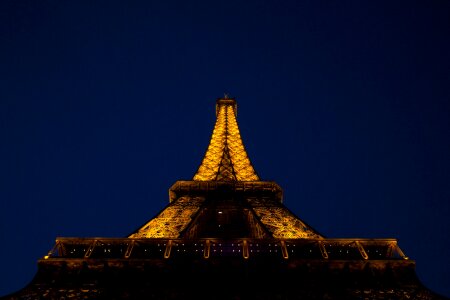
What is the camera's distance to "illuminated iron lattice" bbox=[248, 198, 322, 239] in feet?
73.4

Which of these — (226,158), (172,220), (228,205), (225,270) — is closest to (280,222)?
(228,205)

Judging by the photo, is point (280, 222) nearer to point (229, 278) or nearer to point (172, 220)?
point (172, 220)

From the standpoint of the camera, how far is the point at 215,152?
40.3 metres

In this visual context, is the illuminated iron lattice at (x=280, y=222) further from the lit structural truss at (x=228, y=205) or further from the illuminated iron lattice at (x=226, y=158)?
the illuminated iron lattice at (x=226, y=158)

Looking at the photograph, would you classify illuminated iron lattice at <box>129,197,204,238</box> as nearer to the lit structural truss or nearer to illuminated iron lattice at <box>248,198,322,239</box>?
the lit structural truss

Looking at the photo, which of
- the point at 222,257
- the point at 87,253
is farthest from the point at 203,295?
the point at 87,253

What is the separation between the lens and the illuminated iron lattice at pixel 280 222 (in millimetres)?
22375

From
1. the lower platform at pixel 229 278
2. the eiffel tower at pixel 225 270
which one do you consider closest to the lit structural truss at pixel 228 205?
the eiffel tower at pixel 225 270

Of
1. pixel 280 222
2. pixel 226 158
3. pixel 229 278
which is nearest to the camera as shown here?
pixel 229 278

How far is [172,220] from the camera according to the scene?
25.4 m

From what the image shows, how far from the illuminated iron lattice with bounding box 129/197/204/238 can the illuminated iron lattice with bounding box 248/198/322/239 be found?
3.72 metres

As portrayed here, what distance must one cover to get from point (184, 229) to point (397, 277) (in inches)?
404

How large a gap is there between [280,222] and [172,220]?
19.3 ft

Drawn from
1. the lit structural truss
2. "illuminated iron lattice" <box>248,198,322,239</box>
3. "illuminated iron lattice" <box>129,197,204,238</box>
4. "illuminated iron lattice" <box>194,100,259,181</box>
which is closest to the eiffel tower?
the lit structural truss
